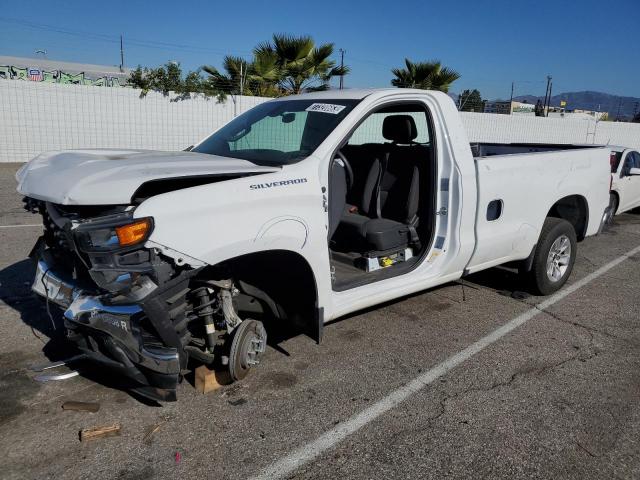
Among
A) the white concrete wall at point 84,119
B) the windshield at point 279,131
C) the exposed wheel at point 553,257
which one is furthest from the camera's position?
the white concrete wall at point 84,119

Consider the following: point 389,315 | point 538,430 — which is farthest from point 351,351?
point 538,430

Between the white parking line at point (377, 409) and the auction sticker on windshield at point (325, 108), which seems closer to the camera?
the white parking line at point (377, 409)

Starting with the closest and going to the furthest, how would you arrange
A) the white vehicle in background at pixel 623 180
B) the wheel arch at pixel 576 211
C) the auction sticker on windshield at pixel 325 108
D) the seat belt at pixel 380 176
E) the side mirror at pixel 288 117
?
the auction sticker on windshield at pixel 325 108 < the side mirror at pixel 288 117 < the seat belt at pixel 380 176 < the wheel arch at pixel 576 211 < the white vehicle in background at pixel 623 180

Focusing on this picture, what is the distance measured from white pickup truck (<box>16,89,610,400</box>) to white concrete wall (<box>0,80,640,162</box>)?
1279 centimetres

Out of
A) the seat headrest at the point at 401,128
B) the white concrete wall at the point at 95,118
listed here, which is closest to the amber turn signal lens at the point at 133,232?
the seat headrest at the point at 401,128

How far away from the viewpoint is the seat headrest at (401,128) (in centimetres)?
480

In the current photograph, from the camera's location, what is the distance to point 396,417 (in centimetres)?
317

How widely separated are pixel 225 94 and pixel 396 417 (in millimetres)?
15868

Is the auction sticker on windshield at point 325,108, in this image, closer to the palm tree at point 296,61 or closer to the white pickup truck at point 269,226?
the white pickup truck at point 269,226

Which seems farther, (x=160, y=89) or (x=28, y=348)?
(x=160, y=89)

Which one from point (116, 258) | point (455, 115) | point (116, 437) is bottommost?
point (116, 437)

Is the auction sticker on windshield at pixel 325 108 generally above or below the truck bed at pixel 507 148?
above

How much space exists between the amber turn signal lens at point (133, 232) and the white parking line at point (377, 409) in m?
1.34

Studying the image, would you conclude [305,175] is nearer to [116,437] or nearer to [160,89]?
[116,437]
